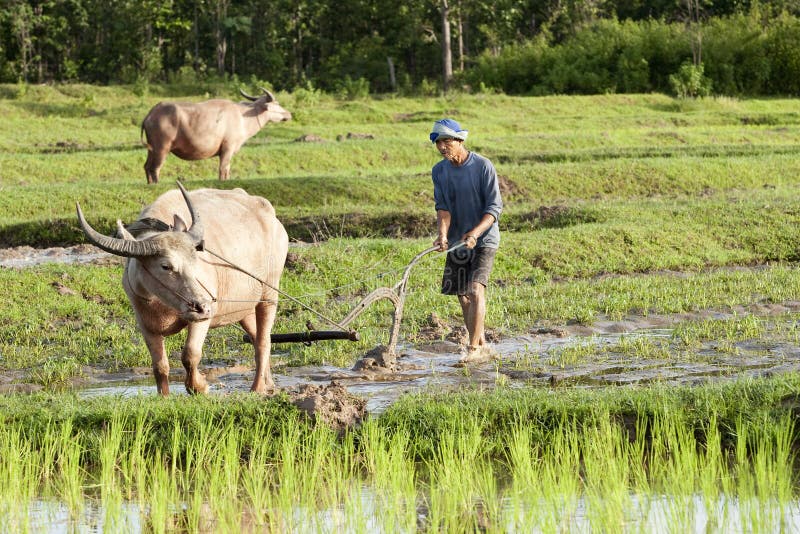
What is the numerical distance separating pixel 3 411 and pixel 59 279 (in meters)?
3.83

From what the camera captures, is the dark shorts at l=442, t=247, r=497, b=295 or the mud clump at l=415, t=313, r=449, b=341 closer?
the dark shorts at l=442, t=247, r=497, b=295

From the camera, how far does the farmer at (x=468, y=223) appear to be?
7.17 m

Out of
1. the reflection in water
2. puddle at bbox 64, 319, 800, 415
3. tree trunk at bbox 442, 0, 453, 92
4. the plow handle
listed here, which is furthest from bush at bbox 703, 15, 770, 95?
the reflection in water

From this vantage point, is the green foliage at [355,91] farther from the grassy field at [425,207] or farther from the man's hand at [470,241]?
Answer: the man's hand at [470,241]

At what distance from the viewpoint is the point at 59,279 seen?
9180mm

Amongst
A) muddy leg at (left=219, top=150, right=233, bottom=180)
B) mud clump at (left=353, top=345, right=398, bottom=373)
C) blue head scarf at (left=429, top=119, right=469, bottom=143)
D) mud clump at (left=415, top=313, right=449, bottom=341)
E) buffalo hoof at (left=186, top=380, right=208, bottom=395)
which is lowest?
mud clump at (left=415, top=313, right=449, bottom=341)

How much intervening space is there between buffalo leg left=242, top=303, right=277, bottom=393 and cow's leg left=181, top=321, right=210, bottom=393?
0.62 metres

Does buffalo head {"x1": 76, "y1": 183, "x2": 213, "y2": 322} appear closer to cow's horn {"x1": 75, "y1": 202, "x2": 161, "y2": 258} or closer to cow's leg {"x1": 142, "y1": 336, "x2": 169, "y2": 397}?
cow's horn {"x1": 75, "y1": 202, "x2": 161, "y2": 258}

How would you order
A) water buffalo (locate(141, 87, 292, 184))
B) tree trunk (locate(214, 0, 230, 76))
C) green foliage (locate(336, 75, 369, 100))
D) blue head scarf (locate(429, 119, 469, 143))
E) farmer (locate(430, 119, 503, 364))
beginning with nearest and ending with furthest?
blue head scarf (locate(429, 119, 469, 143))
farmer (locate(430, 119, 503, 364))
water buffalo (locate(141, 87, 292, 184))
green foliage (locate(336, 75, 369, 100))
tree trunk (locate(214, 0, 230, 76))

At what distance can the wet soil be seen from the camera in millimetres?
6531

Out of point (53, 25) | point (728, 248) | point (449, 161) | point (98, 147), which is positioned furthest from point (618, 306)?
point (53, 25)

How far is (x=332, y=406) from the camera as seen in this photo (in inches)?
210

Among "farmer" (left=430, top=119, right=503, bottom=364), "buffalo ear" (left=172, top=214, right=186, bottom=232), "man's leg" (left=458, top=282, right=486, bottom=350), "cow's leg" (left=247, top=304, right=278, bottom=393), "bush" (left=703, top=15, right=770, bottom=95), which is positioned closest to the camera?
"buffalo ear" (left=172, top=214, right=186, bottom=232)

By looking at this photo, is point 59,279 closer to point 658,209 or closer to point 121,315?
point 121,315
